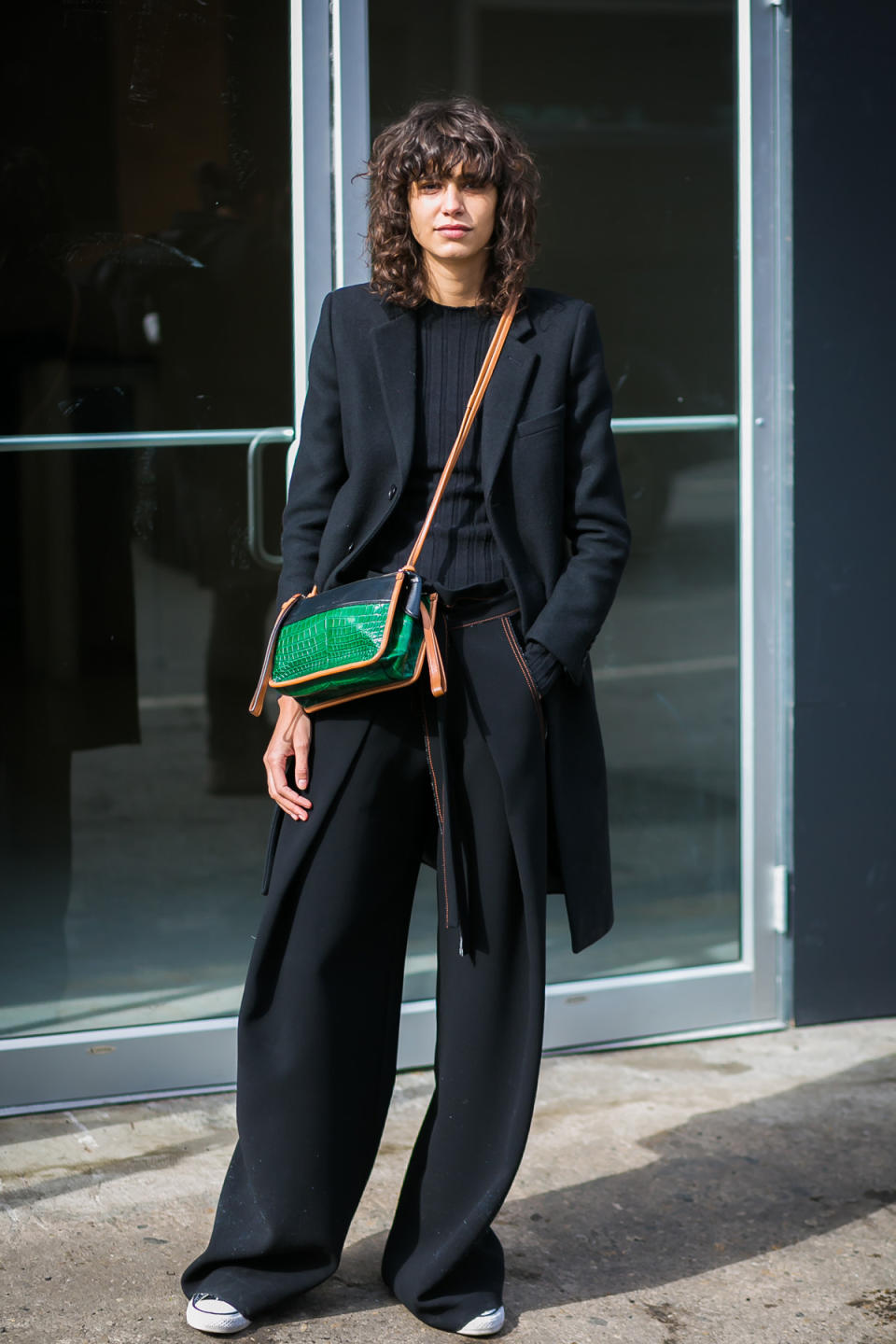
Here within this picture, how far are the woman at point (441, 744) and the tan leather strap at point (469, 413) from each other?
0.02 metres

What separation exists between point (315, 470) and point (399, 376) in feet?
0.72

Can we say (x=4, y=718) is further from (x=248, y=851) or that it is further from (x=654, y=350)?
(x=654, y=350)

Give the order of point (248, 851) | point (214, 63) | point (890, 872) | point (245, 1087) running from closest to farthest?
point (245, 1087) → point (214, 63) → point (248, 851) → point (890, 872)

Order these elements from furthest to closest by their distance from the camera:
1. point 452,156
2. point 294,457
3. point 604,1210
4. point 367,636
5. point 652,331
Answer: point 652,331 < point 294,457 < point 604,1210 < point 452,156 < point 367,636

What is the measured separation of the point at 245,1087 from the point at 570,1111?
4.12 feet

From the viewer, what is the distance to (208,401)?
12.0 feet

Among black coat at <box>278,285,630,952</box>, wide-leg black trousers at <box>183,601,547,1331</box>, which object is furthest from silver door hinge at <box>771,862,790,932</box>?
wide-leg black trousers at <box>183,601,547,1331</box>

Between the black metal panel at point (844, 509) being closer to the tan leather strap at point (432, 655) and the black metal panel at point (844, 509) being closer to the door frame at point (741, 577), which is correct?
the door frame at point (741, 577)

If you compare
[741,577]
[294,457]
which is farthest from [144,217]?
[741,577]

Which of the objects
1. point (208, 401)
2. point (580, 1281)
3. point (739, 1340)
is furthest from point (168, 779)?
point (739, 1340)

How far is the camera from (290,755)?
2.66 meters

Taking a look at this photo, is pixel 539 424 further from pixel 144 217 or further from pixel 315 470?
pixel 144 217

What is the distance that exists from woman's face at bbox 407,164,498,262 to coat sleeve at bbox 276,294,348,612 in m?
0.23

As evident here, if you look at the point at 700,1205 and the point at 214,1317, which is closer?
the point at 214,1317
